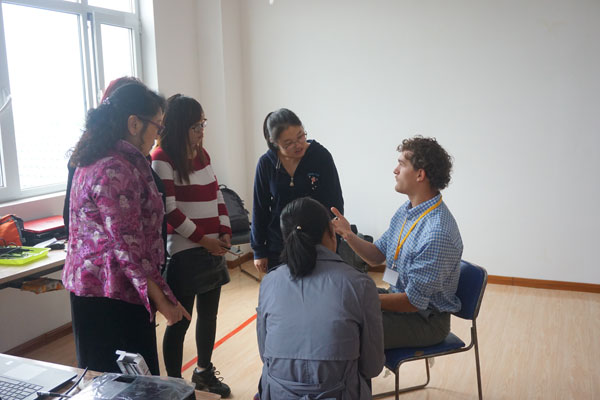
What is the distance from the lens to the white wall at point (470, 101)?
3707 millimetres

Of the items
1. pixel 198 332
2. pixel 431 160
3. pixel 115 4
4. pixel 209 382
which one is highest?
pixel 115 4

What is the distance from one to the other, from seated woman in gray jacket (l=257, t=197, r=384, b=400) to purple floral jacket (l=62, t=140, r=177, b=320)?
390mm

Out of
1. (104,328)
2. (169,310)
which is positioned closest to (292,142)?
(169,310)

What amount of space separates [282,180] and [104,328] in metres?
0.99

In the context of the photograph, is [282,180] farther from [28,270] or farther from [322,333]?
[28,270]

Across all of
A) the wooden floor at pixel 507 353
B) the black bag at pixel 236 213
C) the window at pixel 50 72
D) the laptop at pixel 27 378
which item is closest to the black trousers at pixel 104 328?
the laptop at pixel 27 378

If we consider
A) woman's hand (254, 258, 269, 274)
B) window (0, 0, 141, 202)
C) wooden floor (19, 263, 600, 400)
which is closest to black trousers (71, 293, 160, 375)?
woman's hand (254, 258, 269, 274)

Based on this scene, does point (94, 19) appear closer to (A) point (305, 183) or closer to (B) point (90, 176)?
(A) point (305, 183)

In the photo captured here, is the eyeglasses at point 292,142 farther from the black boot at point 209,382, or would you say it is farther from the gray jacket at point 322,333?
the black boot at point 209,382

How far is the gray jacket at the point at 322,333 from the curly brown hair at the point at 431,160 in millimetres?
671

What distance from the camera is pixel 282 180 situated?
89.1 inches

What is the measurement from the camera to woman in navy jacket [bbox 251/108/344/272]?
7.19ft

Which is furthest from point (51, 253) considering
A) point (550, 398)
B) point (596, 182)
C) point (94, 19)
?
point (596, 182)

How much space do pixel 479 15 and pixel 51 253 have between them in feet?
10.9
